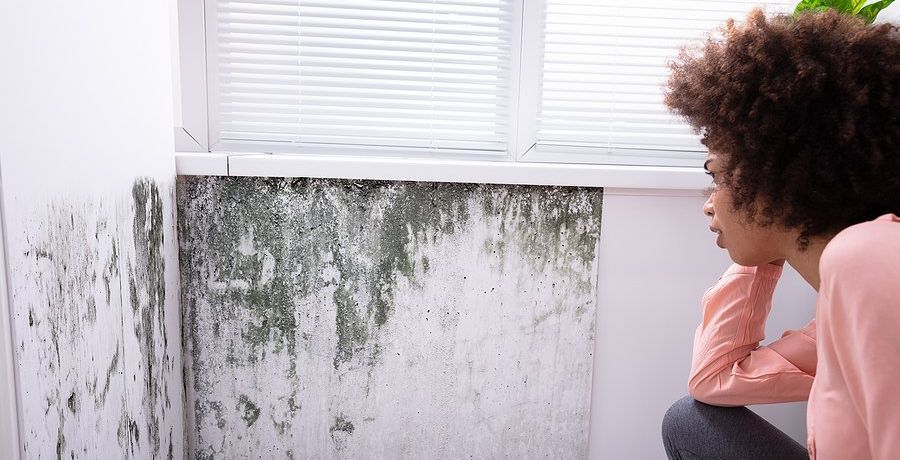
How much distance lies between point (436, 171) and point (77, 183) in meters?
0.75

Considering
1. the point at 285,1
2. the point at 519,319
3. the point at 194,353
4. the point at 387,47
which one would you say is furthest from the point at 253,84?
the point at 519,319

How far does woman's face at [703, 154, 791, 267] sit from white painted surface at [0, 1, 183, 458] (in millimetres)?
963

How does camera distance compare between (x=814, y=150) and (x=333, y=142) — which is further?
(x=333, y=142)

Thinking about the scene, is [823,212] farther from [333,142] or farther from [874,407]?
[333,142]

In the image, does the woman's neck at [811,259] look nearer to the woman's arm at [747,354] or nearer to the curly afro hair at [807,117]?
Answer: the curly afro hair at [807,117]

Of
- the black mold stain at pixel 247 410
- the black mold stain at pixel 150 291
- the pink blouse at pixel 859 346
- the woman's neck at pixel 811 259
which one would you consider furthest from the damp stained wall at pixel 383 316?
the pink blouse at pixel 859 346

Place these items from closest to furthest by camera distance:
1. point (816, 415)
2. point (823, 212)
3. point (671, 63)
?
1. point (816, 415)
2. point (823, 212)
3. point (671, 63)

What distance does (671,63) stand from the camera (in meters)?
1.04

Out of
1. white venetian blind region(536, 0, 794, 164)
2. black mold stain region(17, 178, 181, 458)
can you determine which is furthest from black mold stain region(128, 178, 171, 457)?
white venetian blind region(536, 0, 794, 164)

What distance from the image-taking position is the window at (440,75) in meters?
1.59

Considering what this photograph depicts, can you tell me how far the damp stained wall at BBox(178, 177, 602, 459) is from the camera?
5.02 feet

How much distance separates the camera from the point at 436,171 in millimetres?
1498

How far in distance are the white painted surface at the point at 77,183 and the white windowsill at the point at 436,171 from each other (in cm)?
14

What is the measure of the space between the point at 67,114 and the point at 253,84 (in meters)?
0.72
